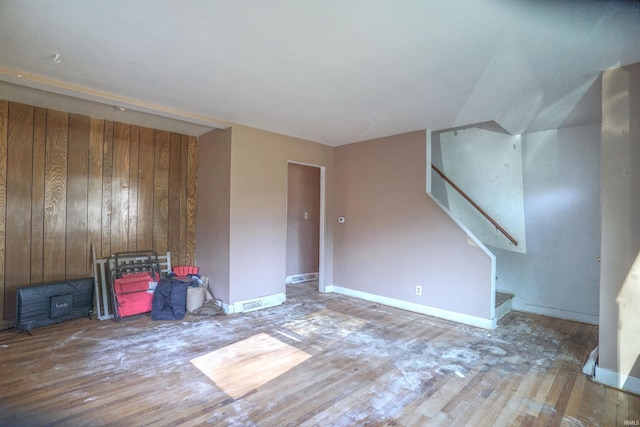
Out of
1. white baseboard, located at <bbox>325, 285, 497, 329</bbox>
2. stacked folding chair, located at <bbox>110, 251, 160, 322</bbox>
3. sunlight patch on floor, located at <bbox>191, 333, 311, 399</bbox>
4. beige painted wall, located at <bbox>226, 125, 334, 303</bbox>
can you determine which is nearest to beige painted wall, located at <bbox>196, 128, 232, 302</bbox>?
beige painted wall, located at <bbox>226, 125, 334, 303</bbox>

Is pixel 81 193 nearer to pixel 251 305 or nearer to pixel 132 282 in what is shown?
pixel 132 282

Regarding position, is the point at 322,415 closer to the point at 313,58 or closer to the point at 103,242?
the point at 313,58

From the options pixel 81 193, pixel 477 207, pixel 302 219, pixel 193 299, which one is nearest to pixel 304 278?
pixel 302 219

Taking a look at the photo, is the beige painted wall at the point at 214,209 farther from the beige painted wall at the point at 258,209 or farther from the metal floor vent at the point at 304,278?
the metal floor vent at the point at 304,278

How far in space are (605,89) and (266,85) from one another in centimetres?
287

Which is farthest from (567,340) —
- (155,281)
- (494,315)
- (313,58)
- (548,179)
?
(155,281)

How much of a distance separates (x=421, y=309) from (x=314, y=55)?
3461 mm

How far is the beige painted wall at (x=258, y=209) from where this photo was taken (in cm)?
404

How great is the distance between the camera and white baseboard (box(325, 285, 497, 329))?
3650mm

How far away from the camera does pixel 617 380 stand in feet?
7.74

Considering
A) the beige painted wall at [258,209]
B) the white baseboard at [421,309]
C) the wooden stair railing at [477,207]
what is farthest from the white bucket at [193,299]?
the wooden stair railing at [477,207]

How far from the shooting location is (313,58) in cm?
230

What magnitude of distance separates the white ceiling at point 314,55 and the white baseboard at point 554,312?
2.53 m

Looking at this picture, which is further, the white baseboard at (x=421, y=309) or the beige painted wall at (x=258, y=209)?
the beige painted wall at (x=258, y=209)
